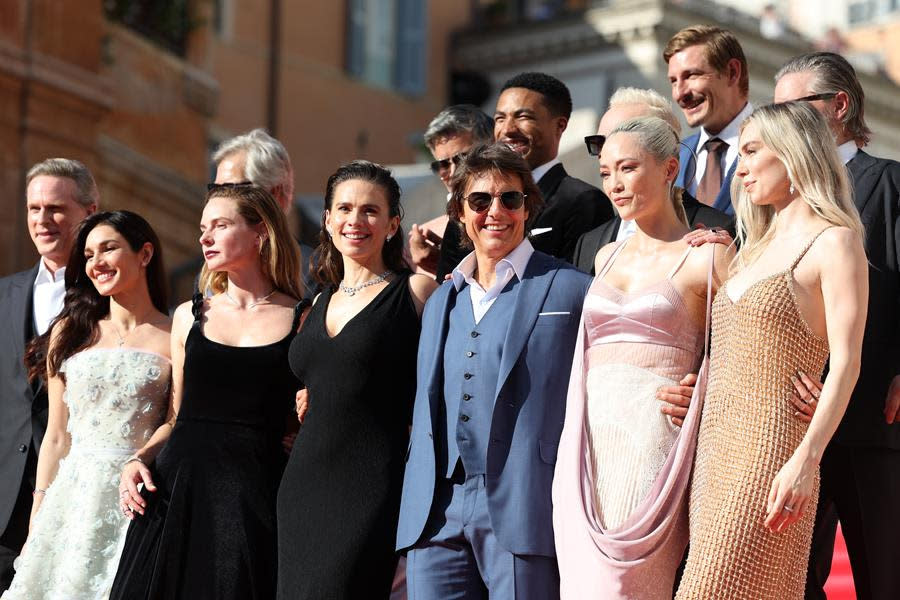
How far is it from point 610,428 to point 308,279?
205cm

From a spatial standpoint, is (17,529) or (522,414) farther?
(17,529)

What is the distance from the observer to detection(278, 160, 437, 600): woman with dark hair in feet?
16.6

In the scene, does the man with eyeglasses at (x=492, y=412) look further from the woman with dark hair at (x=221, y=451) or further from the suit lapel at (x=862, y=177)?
the suit lapel at (x=862, y=177)

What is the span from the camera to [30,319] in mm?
6582

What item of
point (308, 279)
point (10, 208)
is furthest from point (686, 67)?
point (10, 208)

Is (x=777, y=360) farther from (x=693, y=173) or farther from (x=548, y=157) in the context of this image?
(x=548, y=157)

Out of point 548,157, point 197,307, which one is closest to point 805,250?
point 548,157

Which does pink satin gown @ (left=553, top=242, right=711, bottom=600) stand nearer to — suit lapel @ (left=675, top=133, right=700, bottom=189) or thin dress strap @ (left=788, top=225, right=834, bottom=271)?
thin dress strap @ (left=788, top=225, right=834, bottom=271)

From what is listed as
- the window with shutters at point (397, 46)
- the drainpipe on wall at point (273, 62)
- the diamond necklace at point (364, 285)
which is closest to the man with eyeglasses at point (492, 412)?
the diamond necklace at point (364, 285)

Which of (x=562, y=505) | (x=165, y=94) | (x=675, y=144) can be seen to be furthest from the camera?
(x=165, y=94)

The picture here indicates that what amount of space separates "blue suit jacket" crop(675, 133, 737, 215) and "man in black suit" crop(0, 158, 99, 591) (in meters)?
2.52

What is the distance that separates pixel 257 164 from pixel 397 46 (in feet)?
62.0

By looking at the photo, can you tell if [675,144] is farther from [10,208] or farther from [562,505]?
[10,208]

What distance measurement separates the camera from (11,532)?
6.30 meters
